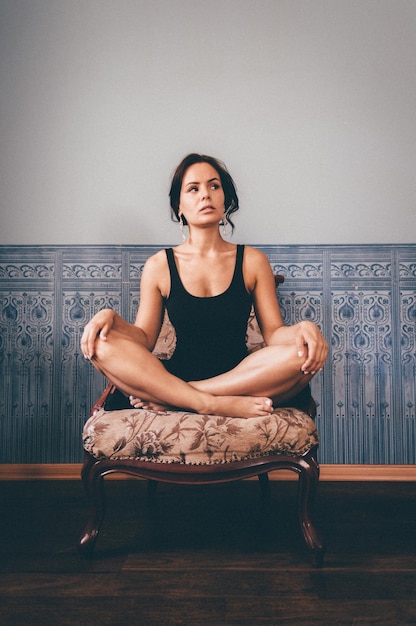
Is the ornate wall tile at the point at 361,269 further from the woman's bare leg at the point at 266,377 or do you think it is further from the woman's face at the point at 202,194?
the woman's bare leg at the point at 266,377

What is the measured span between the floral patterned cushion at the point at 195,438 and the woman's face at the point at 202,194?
Result: 0.83 m

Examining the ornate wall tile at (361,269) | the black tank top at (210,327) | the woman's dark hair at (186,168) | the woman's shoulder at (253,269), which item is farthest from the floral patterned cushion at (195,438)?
the ornate wall tile at (361,269)

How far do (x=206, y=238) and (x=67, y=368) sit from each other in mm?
1026

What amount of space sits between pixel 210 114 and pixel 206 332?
1266mm

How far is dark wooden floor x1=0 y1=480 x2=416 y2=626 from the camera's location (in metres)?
1.16

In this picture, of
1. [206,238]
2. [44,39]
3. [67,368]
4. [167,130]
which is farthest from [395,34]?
[67,368]

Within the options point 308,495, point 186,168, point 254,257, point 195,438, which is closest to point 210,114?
point 186,168

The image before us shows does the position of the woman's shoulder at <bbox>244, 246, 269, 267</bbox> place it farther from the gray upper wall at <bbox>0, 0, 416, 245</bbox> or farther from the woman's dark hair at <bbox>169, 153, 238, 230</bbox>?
the gray upper wall at <bbox>0, 0, 416, 245</bbox>

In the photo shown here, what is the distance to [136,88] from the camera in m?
2.46

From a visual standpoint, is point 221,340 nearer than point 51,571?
No

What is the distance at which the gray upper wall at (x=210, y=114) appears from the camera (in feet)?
7.94

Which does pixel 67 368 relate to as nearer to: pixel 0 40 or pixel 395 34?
pixel 0 40

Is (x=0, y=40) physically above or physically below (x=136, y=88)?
above

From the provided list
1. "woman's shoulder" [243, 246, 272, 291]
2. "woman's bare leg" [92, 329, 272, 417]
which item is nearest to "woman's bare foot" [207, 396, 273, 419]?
"woman's bare leg" [92, 329, 272, 417]
